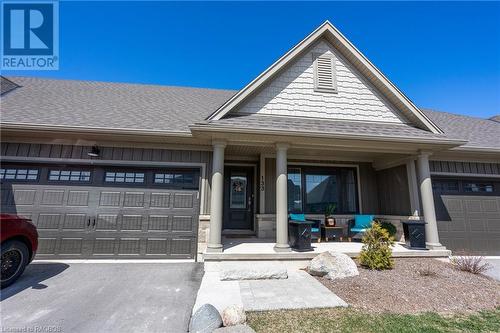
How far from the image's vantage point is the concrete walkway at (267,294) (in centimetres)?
363

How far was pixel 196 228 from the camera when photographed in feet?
21.3

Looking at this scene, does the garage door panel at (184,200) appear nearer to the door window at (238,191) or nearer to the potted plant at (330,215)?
the door window at (238,191)

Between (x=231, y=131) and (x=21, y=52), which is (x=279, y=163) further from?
(x=21, y=52)

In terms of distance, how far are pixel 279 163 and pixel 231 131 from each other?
157 centimetres

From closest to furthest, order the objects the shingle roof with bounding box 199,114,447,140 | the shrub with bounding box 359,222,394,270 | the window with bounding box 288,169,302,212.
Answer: the shrub with bounding box 359,222,394,270, the shingle roof with bounding box 199,114,447,140, the window with bounding box 288,169,302,212

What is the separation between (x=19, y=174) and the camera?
21.1ft

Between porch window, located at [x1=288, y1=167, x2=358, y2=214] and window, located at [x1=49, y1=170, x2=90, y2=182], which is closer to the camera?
window, located at [x1=49, y1=170, x2=90, y2=182]

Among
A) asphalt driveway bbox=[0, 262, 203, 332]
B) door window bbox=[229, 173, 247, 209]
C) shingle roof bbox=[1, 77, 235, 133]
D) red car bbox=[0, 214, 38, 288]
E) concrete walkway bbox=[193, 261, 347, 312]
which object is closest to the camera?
asphalt driveway bbox=[0, 262, 203, 332]

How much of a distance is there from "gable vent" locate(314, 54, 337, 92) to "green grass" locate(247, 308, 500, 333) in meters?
6.25

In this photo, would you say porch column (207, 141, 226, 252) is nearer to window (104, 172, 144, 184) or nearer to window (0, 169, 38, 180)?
window (104, 172, 144, 184)

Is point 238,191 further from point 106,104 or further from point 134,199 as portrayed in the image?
point 106,104

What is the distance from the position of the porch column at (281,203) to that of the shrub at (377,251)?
1848 mm

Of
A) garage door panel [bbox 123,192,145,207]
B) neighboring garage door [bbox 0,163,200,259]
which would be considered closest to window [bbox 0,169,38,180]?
neighboring garage door [bbox 0,163,200,259]

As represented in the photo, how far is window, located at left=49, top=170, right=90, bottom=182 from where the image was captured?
648cm
